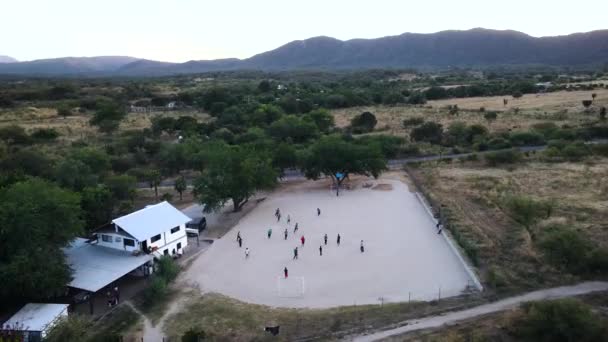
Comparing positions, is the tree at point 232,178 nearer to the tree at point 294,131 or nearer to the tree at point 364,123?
the tree at point 294,131

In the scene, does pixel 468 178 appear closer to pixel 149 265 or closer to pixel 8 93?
pixel 149 265

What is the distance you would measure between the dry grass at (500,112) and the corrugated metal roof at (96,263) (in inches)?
1887

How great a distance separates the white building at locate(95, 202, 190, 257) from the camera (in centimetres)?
2872

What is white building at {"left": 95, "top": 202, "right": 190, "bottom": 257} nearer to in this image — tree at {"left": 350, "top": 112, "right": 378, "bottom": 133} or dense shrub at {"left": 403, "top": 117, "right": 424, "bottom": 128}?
tree at {"left": 350, "top": 112, "right": 378, "bottom": 133}

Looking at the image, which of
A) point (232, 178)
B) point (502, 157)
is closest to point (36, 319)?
point (232, 178)

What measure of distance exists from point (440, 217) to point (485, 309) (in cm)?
1415

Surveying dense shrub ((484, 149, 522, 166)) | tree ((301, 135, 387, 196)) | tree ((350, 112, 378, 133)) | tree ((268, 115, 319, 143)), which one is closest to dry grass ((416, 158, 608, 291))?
dense shrub ((484, 149, 522, 166))

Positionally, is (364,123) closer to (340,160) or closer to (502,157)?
(502,157)

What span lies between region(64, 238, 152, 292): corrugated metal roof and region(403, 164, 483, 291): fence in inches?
693

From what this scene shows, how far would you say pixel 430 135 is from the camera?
6494 cm

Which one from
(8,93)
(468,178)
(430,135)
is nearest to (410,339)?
(468,178)

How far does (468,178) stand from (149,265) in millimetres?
30685

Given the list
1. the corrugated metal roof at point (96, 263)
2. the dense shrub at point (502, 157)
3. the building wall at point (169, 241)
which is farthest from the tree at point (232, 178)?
the dense shrub at point (502, 157)

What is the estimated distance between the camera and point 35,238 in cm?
2477
